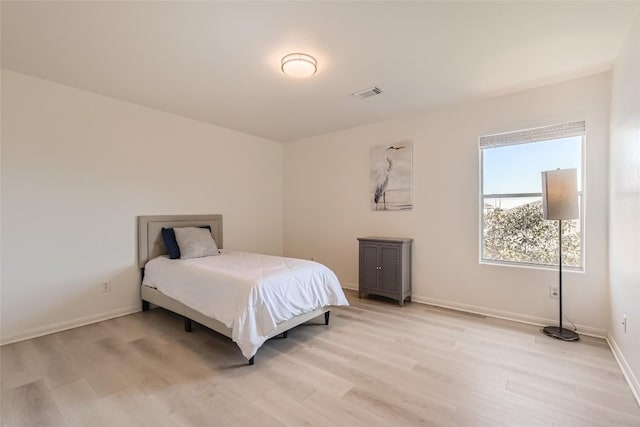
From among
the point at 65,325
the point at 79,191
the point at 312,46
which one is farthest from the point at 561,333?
the point at 79,191

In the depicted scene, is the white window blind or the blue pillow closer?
the white window blind

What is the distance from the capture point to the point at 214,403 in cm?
180

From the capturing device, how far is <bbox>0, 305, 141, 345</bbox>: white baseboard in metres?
2.65

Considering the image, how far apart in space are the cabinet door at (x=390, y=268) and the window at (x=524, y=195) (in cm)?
100

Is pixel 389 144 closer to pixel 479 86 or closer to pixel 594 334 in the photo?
pixel 479 86

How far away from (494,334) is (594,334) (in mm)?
914

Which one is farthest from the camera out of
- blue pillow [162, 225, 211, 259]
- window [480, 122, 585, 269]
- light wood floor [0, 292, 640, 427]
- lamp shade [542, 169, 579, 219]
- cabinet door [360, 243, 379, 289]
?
cabinet door [360, 243, 379, 289]

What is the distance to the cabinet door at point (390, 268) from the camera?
367cm

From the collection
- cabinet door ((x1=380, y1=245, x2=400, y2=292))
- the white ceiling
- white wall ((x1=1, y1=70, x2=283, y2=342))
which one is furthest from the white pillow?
cabinet door ((x1=380, y1=245, x2=400, y2=292))

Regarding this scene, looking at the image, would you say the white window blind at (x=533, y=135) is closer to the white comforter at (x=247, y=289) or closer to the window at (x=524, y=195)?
the window at (x=524, y=195)

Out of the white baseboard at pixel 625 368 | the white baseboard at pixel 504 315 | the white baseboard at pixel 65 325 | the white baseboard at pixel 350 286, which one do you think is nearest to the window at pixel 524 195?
the white baseboard at pixel 504 315

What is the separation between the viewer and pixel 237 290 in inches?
93.5

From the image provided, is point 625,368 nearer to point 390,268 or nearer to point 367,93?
point 390,268

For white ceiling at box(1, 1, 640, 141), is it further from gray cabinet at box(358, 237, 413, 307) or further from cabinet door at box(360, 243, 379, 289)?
cabinet door at box(360, 243, 379, 289)
